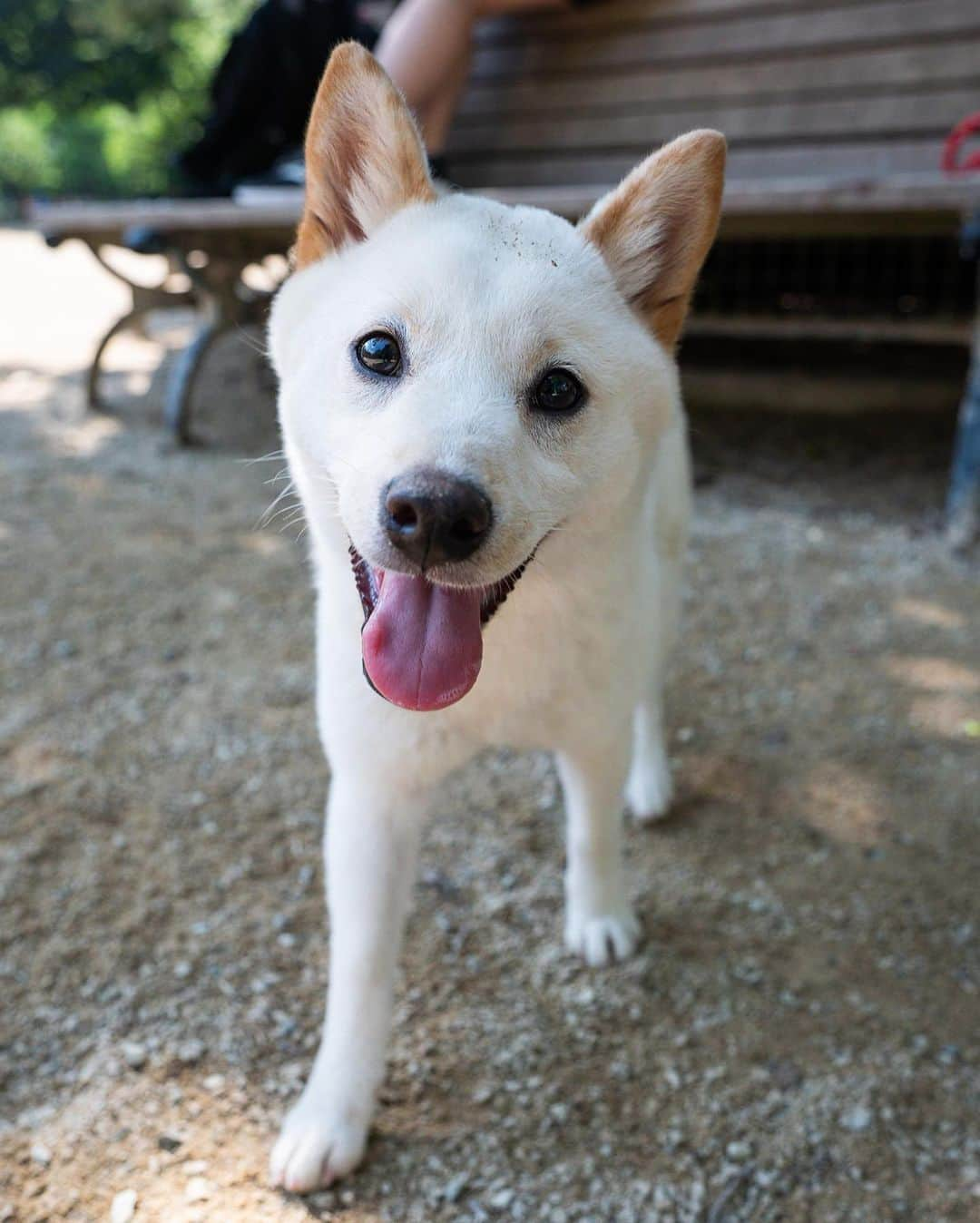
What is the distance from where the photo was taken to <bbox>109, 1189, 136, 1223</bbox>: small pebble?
1478mm

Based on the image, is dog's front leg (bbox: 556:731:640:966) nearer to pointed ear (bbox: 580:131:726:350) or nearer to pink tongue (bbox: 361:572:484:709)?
pink tongue (bbox: 361:572:484:709)

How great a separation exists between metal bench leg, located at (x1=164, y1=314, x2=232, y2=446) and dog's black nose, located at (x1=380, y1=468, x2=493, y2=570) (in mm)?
4456

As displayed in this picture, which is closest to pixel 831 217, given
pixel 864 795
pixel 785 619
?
pixel 785 619

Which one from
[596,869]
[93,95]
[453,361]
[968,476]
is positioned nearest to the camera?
[453,361]

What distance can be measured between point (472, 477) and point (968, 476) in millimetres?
3290

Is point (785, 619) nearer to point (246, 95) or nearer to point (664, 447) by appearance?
point (664, 447)

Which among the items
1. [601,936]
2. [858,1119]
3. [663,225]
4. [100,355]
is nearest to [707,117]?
[100,355]

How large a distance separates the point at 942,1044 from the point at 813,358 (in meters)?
5.45

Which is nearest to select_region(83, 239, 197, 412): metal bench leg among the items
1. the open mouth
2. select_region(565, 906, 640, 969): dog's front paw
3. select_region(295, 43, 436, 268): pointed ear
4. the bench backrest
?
the bench backrest

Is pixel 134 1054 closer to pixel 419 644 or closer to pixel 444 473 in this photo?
pixel 419 644

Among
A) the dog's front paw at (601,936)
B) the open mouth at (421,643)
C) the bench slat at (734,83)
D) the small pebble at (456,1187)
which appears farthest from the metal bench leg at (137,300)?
the small pebble at (456,1187)

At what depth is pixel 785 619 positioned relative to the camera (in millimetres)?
3475

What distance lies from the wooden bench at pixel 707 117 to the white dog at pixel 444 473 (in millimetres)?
2577

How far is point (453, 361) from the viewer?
52.2 inches
